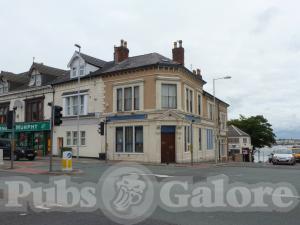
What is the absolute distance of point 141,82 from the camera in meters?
29.7

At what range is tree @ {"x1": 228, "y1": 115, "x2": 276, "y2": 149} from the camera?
8044 centimetres

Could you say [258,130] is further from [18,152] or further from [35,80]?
[18,152]

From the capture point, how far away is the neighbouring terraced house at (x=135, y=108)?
2878 cm

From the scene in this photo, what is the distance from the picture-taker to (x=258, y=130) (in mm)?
80312

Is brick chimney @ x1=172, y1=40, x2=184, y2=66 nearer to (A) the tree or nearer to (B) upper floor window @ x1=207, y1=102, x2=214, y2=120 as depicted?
(B) upper floor window @ x1=207, y1=102, x2=214, y2=120

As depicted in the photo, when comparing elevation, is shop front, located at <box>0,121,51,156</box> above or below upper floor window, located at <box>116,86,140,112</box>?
below

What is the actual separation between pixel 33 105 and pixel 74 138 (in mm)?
7838

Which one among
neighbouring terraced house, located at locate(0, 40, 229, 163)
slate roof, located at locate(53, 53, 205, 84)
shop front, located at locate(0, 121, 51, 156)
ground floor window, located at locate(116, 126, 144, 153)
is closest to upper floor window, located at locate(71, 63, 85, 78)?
neighbouring terraced house, located at locate(0, 40, 229, 163)

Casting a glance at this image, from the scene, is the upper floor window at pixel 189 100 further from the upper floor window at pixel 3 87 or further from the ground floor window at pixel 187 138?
the upper floor window at pixel 3 87

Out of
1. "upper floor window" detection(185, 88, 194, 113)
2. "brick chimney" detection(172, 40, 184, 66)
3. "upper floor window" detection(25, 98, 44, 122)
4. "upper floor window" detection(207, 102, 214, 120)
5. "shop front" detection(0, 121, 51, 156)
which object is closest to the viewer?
"upper floor window" detection(185, 88, 194, 113)

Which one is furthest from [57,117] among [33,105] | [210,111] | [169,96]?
[210,111]

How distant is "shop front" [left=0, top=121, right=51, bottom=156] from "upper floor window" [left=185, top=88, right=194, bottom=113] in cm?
1490

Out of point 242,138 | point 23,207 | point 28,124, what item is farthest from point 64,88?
point 242,138

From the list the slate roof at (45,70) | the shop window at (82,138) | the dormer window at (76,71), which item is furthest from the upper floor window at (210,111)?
the slate roof at (45,70)
